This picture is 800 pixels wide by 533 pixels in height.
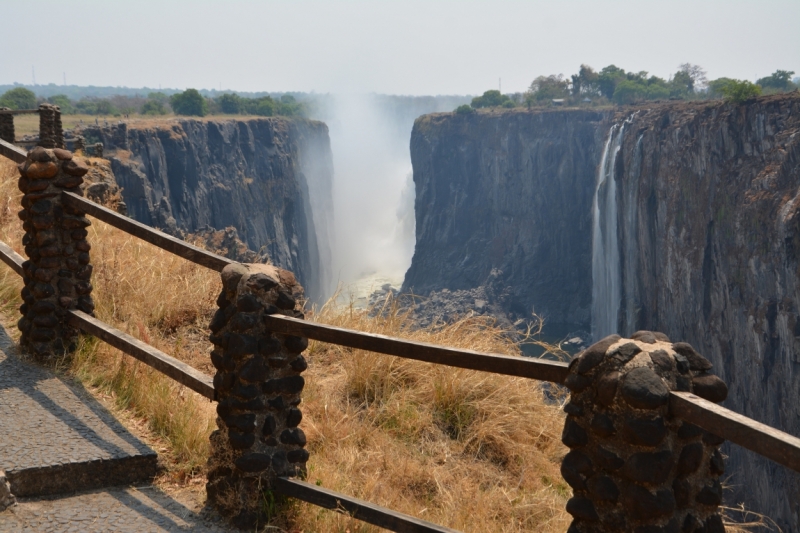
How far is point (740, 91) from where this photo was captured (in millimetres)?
40594

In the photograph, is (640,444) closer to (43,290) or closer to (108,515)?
(108,515)

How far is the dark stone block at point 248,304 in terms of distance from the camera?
366cm

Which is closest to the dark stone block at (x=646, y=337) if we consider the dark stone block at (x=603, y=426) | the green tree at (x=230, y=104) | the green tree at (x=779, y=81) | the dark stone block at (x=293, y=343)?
the dark stone block at (x=603, y=426)

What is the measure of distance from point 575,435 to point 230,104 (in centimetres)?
10087

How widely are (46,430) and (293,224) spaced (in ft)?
286

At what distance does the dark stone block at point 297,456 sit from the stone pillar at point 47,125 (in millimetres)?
16647

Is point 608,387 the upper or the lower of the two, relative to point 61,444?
upper

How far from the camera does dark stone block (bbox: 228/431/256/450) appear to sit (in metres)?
3.66

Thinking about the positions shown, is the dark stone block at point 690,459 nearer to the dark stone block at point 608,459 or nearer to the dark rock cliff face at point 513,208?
the dark stone block at point 608,459

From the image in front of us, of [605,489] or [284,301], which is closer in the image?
[605,489]

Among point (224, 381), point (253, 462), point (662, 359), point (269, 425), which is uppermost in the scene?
point (662, 359)

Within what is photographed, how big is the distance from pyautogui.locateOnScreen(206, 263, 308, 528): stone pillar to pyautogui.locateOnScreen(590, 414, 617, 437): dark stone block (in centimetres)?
167

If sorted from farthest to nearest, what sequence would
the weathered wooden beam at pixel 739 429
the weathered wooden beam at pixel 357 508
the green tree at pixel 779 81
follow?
the green tree at pixel 779 81 < the weathered wooden beam at pixel 357 508 < the weathered wooden beam at pixel 739 429

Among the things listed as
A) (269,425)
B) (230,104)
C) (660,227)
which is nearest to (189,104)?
(230,104)
